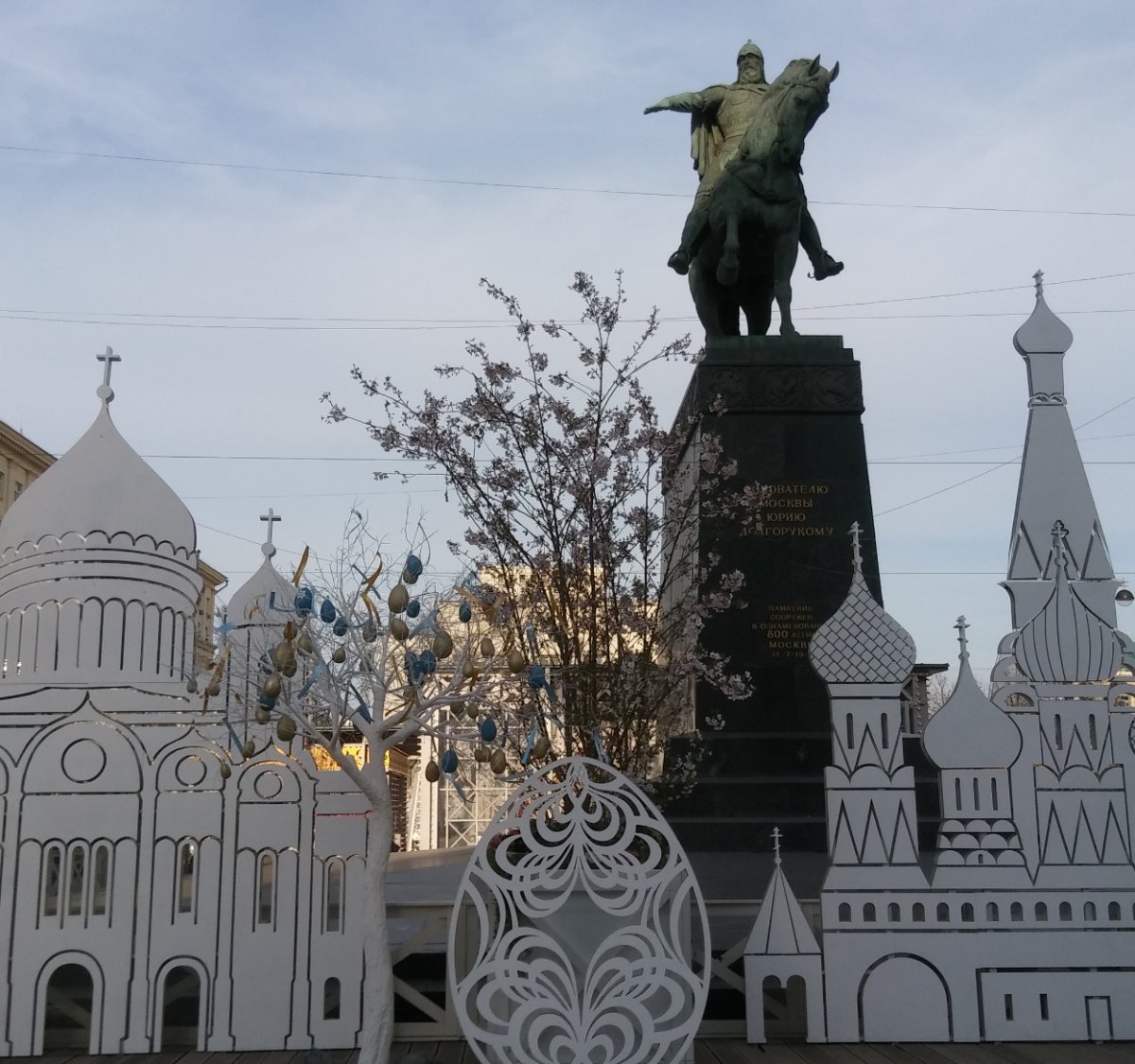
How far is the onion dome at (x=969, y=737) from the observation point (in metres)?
6.86

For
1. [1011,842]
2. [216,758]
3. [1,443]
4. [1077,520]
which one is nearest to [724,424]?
[1077,520]

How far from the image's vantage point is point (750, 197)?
11.0 m

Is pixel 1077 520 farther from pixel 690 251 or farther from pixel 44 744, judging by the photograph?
pixel 44 744

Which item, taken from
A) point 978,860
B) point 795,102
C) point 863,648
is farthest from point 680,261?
point 978,860

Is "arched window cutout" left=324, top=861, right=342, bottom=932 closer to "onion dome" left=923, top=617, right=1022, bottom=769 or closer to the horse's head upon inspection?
"onion dome" left=923, top=617, right=1022, bottom=769

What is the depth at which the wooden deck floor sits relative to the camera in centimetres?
624

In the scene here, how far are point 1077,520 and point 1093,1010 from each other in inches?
125

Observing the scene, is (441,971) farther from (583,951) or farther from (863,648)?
(863,648)

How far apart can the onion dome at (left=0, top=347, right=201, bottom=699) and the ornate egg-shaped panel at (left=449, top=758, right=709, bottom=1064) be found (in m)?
2.49

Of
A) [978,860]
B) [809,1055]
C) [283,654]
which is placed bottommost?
[809,1055]

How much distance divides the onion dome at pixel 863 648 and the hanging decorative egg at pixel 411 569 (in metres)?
2.37

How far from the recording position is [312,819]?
673 centimetres

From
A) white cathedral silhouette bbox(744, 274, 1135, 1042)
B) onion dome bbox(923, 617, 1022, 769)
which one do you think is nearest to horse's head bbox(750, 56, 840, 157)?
white cathedral silhouette bbox(744, 274, 1135, 1042)

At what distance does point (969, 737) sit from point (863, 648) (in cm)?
76
